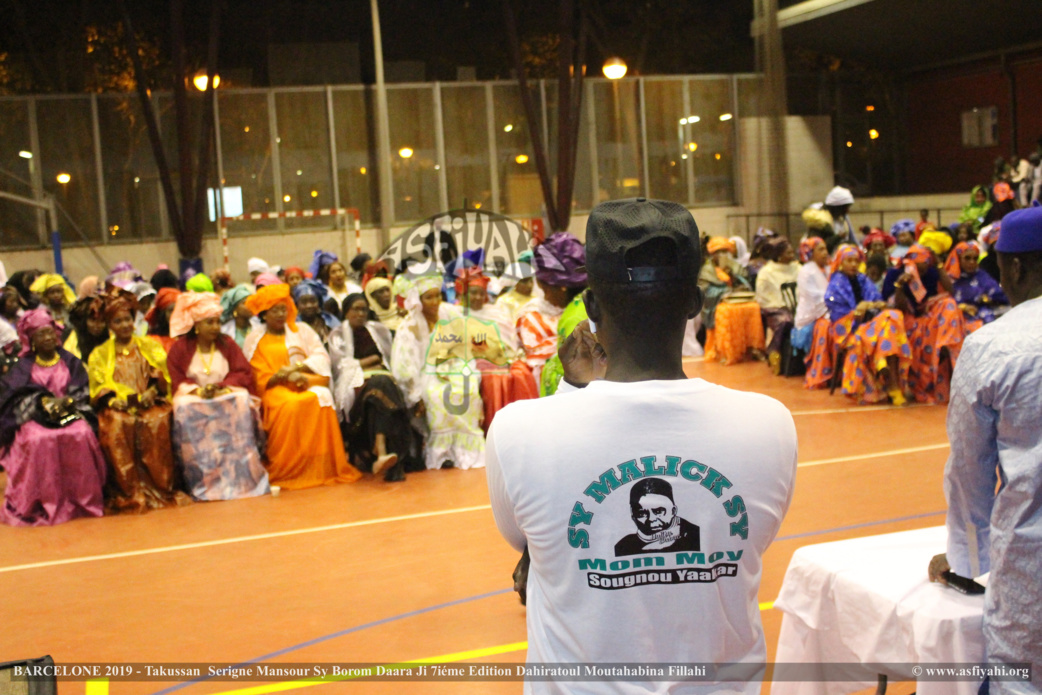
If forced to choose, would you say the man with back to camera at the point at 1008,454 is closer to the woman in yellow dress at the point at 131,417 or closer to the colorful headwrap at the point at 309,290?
the woman in yellow dress at the point at 131,417

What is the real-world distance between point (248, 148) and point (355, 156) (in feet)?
5.93

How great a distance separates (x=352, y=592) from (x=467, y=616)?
66 cm

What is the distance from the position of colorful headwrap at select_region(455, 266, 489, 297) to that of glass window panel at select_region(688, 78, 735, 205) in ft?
38.5

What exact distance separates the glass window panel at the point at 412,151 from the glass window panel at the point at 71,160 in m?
4.95

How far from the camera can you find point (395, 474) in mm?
6641

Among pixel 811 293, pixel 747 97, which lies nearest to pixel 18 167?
pixel 811 293

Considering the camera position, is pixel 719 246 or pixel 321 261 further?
pixel 719 246

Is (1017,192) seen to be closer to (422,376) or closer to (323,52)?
(422,376)

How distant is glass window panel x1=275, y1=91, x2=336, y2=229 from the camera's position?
1662cm

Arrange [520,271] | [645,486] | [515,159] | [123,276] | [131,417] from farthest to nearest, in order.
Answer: [515,159] → [123,276] → [520,271] → [131,417] → [645,486]

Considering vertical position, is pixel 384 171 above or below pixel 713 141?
below

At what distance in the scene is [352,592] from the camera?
440 cm

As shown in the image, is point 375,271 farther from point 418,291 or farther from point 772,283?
point 772,283

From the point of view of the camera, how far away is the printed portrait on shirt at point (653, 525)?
1.33 meters
